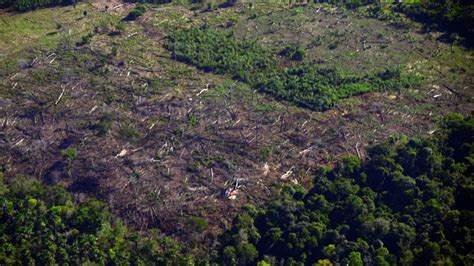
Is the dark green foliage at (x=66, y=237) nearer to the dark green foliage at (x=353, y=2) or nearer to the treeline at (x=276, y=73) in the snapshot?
the treeline at (x=276, y=73)

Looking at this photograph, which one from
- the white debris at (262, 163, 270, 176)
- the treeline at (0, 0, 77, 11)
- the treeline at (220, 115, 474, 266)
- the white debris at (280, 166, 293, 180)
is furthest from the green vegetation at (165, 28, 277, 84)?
the treeline at (0, 0, 77, 11)

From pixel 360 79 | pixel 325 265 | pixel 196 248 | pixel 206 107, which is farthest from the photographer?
pixel 360 79

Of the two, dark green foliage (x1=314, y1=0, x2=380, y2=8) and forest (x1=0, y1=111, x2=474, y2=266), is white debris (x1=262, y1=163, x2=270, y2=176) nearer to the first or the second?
forest (x1=0, y1=111, x2=474, y2=266)

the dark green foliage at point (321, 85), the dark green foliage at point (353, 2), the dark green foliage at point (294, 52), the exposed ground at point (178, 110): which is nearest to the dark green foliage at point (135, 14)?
the exposed ground at point (178, 110)

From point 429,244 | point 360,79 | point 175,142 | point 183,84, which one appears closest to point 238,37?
point 183,84

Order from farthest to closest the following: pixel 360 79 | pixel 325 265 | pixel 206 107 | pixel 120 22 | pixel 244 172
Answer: pixel 120 22
pixel 360 79
pixel 206 107
pixel 244 172
pixel 325 265

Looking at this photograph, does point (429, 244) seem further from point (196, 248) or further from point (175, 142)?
point (175, 142)

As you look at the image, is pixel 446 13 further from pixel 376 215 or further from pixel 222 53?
pixel 376 215
